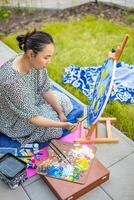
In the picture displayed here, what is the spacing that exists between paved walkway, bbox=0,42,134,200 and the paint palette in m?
0.11

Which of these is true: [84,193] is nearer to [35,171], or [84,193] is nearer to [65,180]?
[65,180]

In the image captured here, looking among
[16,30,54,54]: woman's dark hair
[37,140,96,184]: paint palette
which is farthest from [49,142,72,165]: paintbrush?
[16,30,54,54]: woman's dark hair

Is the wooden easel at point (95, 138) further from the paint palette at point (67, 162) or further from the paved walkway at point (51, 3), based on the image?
the paved walkway at point (51, 3)

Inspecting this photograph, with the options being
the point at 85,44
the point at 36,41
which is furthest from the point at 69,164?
the point at 85,44

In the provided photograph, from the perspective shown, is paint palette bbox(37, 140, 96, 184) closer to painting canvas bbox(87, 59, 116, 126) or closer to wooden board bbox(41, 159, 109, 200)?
wooden board bbox(41, 159, 109, 200)

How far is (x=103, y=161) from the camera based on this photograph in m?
2.85

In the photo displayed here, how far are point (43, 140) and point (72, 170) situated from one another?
465 mm

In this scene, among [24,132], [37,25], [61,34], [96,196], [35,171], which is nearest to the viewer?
[96,196]

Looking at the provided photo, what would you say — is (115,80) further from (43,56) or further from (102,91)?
(43,56)

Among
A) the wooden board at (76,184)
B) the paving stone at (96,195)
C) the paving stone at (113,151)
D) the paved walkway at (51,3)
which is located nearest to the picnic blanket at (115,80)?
the paving stone at (113,151)

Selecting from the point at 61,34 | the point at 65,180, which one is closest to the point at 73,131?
the point at 65,180

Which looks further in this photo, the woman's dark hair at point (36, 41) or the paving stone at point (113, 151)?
the paving stone at point (113, 151)

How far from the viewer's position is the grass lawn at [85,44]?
12.4 feet

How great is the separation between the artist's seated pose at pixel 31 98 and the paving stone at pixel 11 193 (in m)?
0.46
